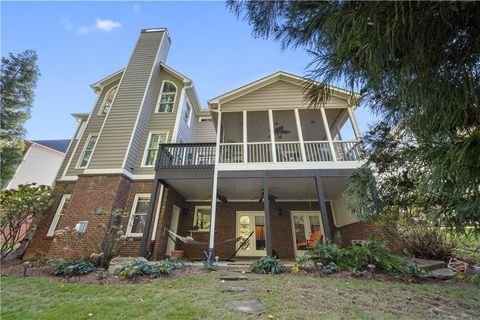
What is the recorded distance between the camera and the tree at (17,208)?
7247mm

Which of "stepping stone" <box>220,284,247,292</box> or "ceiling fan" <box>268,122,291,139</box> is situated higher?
"ceiling fan" <box>268,122,291,139</box>

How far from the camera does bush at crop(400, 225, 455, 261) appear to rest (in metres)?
5.70

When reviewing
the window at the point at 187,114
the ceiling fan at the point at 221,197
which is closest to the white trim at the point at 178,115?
the window at the point at 187,114

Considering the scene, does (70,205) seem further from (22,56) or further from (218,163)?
(22,56)

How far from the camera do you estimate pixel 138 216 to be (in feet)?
26.0

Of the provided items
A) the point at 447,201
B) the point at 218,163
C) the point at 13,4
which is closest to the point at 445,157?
the point at 447,201

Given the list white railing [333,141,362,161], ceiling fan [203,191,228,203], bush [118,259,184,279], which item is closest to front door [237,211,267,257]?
ceiling fan [203,191,228,203]

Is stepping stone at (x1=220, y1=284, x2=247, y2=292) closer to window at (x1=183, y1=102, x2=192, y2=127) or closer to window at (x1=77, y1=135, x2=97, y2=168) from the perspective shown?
window at (x1=77, y1=135, x2=97, y2=168)

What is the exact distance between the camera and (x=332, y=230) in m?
8.99

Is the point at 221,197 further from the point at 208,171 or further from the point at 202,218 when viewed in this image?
the point at 202,218

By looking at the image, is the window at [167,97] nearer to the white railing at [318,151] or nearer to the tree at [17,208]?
the tree at [17,208]

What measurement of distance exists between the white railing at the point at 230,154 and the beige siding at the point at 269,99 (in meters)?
1.53

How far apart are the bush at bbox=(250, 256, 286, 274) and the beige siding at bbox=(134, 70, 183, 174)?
5661 millimetres

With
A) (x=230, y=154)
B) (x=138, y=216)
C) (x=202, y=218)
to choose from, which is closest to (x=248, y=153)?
Result: (x=230, y=154)
